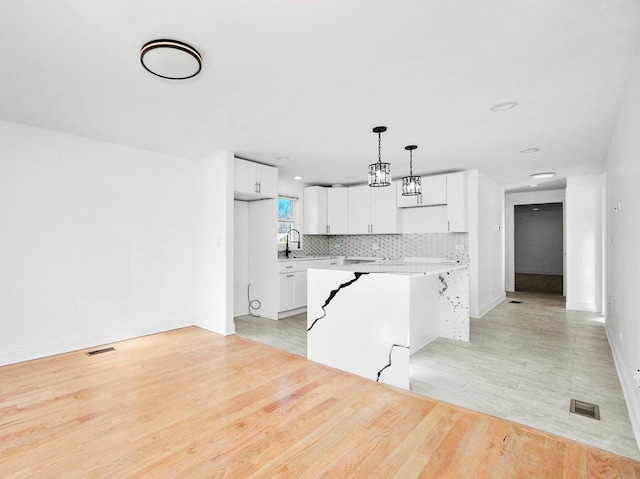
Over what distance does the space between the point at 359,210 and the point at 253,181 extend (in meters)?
2.37

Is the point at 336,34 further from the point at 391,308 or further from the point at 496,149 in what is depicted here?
the point at 496,149

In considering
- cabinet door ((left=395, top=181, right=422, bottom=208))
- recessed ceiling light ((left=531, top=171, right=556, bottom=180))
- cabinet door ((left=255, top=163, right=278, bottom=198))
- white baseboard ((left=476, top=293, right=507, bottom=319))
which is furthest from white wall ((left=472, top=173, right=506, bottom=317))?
cabinet door ((left=255, top=163, right=278, bottom=198))

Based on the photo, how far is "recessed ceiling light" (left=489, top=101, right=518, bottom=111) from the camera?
2.82 m

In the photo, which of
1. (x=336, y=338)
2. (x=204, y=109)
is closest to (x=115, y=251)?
(x=204, y=109)

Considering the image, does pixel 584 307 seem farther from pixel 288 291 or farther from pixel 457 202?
pixel 288 291

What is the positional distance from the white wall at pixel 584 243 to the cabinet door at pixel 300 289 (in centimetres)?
474

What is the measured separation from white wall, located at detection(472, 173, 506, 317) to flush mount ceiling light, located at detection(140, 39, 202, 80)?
15.4 ft

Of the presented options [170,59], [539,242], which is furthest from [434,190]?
[539,242]

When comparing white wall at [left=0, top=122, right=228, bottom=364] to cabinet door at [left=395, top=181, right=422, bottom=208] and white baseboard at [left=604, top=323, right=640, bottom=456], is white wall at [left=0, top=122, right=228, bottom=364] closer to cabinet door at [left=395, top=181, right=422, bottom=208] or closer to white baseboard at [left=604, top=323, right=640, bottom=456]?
cabinet door at [left=395, top=181, right=422, bottom=208]

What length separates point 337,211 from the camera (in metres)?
6.58

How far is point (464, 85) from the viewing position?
2.51 metres

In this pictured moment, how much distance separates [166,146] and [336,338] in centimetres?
307

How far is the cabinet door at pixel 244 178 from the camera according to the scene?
4.50m

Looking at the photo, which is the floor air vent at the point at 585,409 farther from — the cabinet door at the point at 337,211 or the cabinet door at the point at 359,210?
the cabinet door at the point at 337,211
